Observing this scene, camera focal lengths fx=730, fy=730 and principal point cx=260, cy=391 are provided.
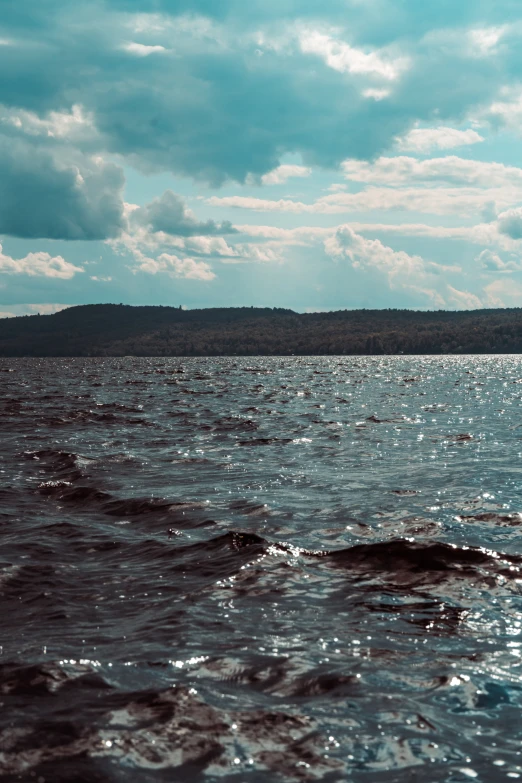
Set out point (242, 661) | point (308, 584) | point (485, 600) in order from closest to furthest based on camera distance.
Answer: point (242, 661)
point (485, 600)
point (308, 584)

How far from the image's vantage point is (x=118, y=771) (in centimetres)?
448

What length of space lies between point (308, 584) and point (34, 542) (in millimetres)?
4366

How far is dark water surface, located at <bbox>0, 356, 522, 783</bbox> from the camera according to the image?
4.80 metres

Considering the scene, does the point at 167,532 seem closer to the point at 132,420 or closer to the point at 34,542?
the point at 34,542

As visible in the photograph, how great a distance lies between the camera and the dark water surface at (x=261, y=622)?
480cm

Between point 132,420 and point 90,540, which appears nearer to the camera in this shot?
point 90,540

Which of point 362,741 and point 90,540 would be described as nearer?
point 362,741

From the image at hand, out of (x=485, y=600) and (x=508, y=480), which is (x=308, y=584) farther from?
(x=508, y=480)

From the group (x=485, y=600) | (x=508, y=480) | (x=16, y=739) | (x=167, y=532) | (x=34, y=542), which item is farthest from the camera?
(x=508, y=480)

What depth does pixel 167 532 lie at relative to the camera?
11.5 m

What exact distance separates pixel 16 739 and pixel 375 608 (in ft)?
13.4

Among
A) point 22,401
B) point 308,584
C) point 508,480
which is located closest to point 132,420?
point 22,401

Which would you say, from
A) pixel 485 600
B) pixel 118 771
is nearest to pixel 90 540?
pixel 485 600

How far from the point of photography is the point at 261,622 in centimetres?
736
